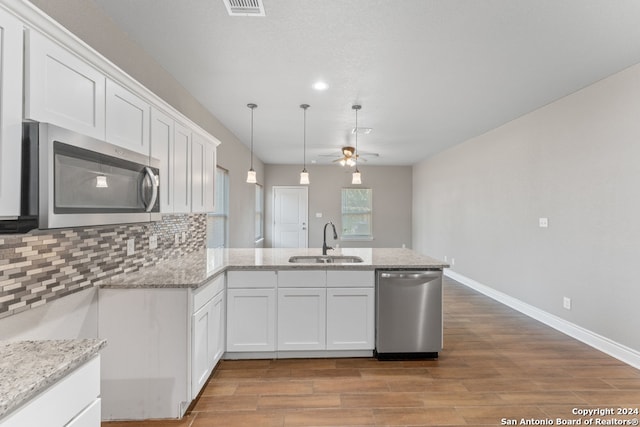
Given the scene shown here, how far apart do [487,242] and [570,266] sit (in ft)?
5.34

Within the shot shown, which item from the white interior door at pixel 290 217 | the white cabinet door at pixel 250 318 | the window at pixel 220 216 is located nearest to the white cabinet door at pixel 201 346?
the white cabinet door at pixel 250 318

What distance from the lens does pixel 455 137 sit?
5570mm

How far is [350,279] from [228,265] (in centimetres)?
105

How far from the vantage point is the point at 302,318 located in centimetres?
278

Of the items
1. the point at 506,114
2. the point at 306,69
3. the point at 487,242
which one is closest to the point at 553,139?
the point at 506,114

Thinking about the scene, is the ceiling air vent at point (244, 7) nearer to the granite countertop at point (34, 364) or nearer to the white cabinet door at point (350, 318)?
the granite countertop at point (34, 364)

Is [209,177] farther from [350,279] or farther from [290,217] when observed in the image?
[290,217]

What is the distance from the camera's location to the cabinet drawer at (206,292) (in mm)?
2125

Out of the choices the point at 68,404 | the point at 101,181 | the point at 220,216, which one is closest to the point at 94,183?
the point at 101,181

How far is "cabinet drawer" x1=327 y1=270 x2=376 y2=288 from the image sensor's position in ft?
9.19

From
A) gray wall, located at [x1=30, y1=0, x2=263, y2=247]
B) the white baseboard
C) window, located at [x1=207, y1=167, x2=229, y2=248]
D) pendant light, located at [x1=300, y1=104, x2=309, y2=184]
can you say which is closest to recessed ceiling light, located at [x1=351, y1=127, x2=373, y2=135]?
pendant light, located at [x1=300, y1=104, x2=309, y2=184]

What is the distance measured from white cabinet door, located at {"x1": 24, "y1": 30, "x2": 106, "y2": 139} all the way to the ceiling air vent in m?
0.91

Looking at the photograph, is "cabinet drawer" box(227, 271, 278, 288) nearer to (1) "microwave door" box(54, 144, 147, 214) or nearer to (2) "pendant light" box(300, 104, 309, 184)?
(1) "microwave door" box(54, 144, 147, 214)

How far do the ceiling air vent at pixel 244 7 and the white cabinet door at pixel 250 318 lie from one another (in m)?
2.07
